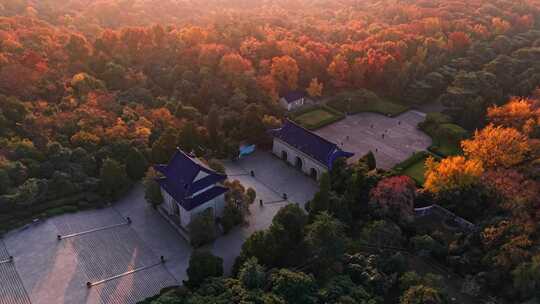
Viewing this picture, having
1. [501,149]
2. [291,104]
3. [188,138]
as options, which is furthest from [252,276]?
[291,104]

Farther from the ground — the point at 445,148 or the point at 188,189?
the point at 188,189

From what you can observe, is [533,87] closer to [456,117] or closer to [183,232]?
[456,117]

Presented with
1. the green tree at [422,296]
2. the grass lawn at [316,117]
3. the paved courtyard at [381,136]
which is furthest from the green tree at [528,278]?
the grass lawn at [316,117]

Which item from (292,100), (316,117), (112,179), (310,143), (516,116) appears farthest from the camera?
(292,100)

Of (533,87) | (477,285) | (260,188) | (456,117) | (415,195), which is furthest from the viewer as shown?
(533,87)

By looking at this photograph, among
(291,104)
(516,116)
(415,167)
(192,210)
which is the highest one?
(516,116)

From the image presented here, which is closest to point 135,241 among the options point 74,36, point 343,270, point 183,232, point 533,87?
point 183,232

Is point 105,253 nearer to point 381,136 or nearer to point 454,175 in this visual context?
point 454,175
